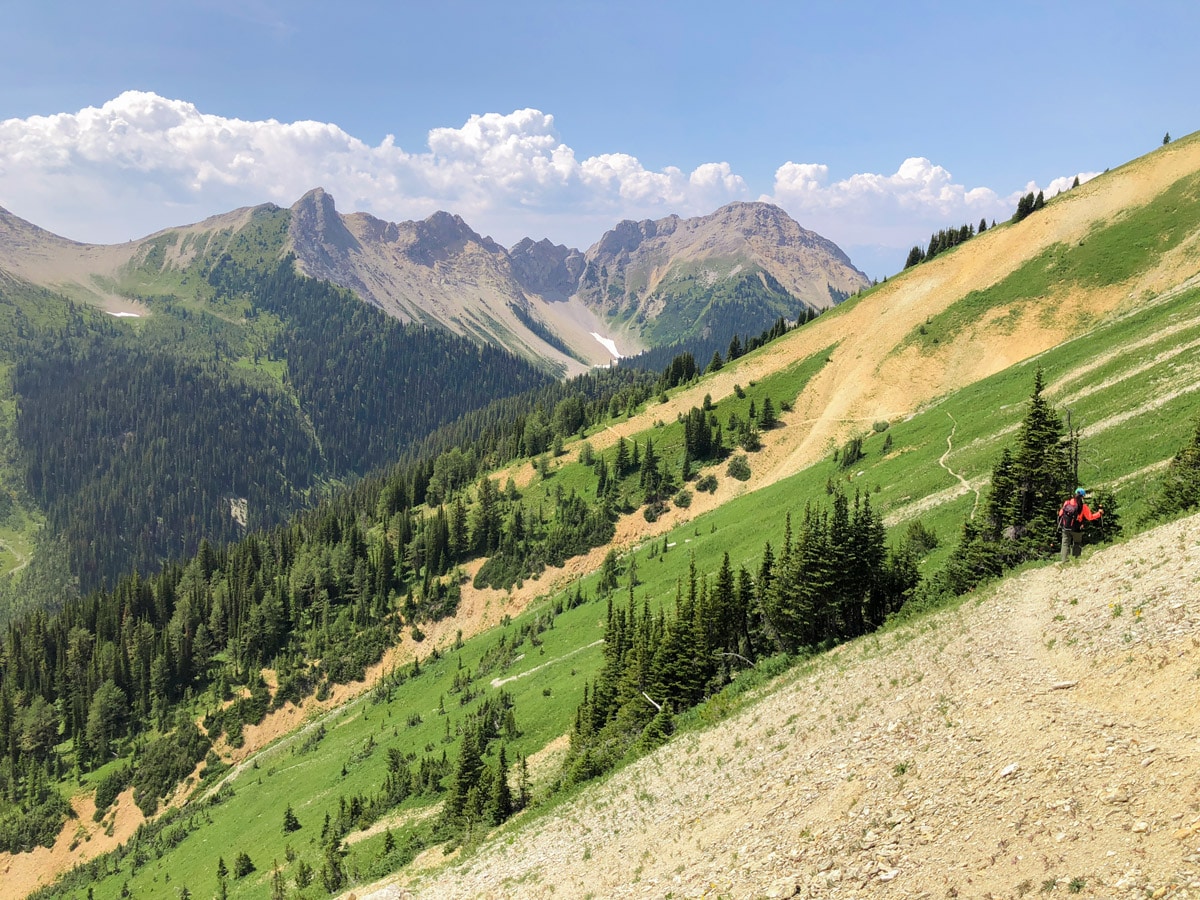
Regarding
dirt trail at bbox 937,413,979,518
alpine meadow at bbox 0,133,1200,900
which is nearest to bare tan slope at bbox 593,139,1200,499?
alpine meadow at bbox 0,133,1200,900

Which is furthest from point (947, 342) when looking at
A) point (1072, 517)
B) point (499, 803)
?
point (499, 803)

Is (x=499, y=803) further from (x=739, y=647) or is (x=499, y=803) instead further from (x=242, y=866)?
(x=242, y=866)

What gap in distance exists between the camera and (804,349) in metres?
Result: 154

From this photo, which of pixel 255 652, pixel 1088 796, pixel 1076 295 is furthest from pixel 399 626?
pixel 1076 295

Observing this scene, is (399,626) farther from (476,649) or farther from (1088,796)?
(1088,796)

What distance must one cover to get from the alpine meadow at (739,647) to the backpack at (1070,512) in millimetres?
1557

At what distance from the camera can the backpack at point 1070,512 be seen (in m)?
27.7

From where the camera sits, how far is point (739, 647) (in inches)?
1746

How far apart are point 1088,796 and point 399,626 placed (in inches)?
4564

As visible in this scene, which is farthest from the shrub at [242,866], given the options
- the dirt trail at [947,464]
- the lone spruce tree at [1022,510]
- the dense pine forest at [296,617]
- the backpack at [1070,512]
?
the backpack at [1070,512]

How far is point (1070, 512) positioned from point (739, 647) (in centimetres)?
2246

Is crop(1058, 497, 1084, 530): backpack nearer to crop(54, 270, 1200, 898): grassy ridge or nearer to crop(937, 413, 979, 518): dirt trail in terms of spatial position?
crop(54, 270, 1200, 898): grassy ridge

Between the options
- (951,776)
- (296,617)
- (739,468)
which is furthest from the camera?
(296,617)

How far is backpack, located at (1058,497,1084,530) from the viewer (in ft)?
90.8
